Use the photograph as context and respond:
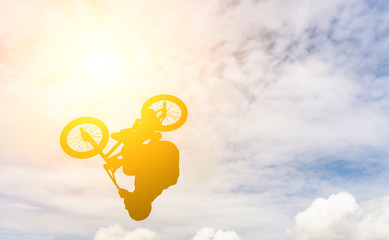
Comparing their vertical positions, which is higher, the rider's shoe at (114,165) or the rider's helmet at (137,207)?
the rider's shoe at (114,165)

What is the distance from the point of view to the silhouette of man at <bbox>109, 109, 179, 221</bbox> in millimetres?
12539

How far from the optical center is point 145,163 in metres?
12.6

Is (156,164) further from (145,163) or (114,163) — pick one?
(114,163)

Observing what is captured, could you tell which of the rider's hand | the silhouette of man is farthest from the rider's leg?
the rider's hand

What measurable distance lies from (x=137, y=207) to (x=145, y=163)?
6.01 feet

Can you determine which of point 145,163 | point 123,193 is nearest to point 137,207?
point 123,193

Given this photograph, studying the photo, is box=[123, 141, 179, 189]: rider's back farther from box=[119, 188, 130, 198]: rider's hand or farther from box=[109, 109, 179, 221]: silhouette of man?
box=[119, 188, 130, 198]: rider's hand

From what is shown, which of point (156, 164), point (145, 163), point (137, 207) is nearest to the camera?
point (137, 207)

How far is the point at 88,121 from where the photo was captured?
531 inches

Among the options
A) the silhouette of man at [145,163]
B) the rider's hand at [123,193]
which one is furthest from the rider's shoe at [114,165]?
the rider's hand at [123,193]

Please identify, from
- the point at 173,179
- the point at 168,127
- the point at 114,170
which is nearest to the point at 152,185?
the point at 173,179

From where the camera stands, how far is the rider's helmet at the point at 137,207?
1241cm

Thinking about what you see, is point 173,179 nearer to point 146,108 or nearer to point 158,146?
point 158,146

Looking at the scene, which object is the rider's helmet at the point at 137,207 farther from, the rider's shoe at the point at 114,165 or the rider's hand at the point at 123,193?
the rider's shoe at the point at 114,165
